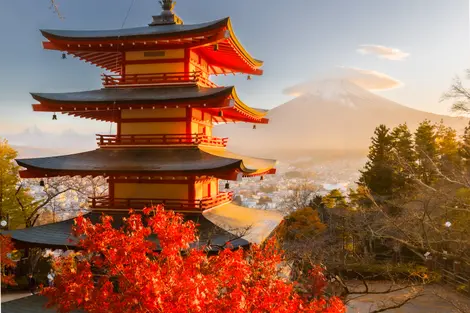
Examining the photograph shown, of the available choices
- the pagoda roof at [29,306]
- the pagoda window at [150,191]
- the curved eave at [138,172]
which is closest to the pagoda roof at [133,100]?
the curved eave at [138,172]

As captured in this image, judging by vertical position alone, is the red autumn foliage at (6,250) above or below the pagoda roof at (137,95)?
below

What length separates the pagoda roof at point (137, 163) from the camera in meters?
12.9

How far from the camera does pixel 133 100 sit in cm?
1415

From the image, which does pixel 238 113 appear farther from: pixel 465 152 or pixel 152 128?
pixel 465 152

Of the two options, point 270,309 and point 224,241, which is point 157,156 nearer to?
point 224,241

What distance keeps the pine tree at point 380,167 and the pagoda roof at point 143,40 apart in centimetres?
1986

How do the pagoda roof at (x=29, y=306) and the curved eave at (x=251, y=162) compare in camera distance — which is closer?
the pagoda roof at (x=29, y=306)

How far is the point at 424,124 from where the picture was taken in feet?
116

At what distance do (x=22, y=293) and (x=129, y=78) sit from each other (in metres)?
11.5

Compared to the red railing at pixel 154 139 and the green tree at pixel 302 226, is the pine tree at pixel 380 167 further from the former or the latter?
the red railing at pixel 154 139

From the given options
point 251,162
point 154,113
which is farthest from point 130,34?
point 251,162

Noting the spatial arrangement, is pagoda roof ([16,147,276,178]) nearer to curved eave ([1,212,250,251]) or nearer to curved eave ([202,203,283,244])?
curved eave ([1,212,250,251])

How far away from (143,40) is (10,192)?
58.3 feet

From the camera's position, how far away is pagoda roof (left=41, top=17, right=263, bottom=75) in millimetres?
14031
